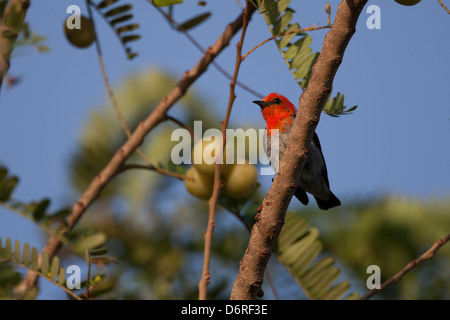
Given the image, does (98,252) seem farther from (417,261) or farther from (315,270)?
(417,261)

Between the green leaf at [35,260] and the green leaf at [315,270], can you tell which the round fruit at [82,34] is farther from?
the green leaf at [315,270]

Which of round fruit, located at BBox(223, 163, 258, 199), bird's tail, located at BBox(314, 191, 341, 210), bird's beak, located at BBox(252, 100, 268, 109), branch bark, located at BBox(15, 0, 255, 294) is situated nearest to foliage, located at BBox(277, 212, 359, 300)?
round fruit, located at BBox(223, 163, 258, 199)

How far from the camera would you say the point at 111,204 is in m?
6.66

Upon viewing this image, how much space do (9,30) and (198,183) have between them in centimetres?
120

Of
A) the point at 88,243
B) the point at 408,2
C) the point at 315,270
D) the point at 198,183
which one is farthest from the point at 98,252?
the point at 408,2

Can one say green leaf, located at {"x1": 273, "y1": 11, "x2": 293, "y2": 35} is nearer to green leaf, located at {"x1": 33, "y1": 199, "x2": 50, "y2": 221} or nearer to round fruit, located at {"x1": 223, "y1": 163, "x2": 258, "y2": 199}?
round fruit, located at {"x1": 223, "y1": 163, "x2": 258, "y2": 199}

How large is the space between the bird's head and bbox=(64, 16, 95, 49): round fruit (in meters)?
1.50

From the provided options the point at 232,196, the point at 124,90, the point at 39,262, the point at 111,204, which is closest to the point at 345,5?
the point at 232,196

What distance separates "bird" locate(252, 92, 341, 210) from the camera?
12.4 feet

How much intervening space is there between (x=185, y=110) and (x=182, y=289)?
178 inches

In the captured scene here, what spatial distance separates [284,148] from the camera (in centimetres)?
374
